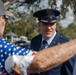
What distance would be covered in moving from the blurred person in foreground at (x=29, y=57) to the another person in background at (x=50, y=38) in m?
1.55

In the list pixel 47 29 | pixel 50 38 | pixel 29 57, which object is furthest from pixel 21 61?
pixel 47 29

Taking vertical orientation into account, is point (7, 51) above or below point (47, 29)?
above

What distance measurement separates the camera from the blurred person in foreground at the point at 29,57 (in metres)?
1.88

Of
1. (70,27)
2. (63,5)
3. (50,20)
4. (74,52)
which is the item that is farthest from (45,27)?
(70,27)

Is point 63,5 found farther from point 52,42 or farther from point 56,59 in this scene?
point 56,59

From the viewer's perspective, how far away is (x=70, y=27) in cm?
8175

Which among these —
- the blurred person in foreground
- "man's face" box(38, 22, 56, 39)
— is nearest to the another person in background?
"man's face" box(38, 22, 56, 39)

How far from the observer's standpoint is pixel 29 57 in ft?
6.20

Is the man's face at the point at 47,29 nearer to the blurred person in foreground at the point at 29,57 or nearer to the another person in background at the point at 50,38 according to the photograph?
the another person in background at the point at 50,38

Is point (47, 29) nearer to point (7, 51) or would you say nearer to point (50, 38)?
point (50, 38)

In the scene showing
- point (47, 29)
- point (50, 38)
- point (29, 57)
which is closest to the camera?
point (29, 57)

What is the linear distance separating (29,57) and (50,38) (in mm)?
1928

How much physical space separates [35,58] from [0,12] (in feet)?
1.17

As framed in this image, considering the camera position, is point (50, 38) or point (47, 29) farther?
point (47, 29)
